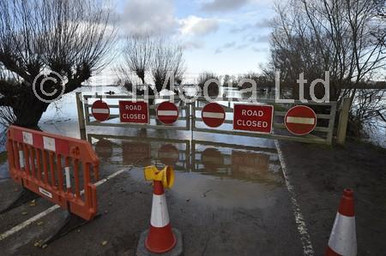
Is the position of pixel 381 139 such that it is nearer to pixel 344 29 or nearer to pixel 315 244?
pixel 344 29

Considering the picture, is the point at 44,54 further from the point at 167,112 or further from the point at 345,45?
the point at 345,45

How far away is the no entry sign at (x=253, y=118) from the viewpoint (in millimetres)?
7634

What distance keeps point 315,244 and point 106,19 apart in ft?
32.2

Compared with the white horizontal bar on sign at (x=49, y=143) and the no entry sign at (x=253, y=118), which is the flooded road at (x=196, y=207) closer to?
the no entry sign at (x=253, y=118)

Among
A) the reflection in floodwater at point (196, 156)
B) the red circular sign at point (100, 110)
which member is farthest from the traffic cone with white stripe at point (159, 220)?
the red circular sign at point (100, 110)

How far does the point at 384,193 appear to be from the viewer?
452 cm

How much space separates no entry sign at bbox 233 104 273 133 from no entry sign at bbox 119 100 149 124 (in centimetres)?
306

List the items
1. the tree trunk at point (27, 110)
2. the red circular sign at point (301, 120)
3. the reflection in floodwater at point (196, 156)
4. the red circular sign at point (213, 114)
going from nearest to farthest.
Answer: the reflection in floodwater at point (196, 156)
the red circular sign at point (301, 120)
the red circular sign at point (213, 114)
the tree trunk at point (27, 110)

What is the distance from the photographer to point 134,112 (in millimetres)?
9258

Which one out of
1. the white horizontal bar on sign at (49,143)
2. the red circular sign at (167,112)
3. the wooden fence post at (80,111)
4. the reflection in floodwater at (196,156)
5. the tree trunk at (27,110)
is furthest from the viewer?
the tree trunk at (27,110)

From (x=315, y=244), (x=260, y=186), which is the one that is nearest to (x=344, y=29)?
(x=260, y=186)

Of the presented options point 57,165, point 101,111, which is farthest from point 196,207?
point 101,111

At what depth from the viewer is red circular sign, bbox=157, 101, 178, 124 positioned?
8.76 meters

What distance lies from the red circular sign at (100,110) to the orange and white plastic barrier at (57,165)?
15.9 ft
